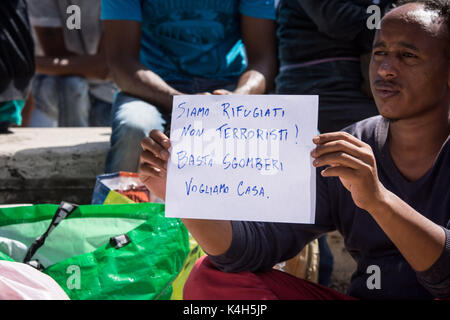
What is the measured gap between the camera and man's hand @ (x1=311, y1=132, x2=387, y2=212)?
1.41 m

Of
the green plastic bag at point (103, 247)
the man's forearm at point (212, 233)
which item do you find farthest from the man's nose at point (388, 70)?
Result: the green plastic bag at point (103, 247)

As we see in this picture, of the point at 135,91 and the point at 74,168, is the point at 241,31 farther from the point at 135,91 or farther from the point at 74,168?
the point at 74,168

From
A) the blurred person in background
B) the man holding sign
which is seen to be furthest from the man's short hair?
the blurred person in background

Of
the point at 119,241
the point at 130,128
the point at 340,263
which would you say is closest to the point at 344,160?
the point at 119,241

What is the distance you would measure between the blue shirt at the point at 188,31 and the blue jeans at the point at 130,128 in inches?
12.2

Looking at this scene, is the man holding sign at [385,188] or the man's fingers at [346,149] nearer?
the man's fingers at [346,149]

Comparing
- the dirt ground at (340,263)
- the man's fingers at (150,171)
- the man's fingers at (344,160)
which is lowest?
the dirt ground at (340,263)

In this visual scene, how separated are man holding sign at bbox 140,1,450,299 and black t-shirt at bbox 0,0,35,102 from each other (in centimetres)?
190

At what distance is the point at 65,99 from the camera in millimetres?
4316

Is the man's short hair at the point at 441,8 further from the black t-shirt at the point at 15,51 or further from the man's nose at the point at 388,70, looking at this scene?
the black t-shirt at the point at 15,51

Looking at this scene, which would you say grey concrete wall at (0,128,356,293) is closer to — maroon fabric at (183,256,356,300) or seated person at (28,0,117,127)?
maroon fabric at (183,256,356,300)

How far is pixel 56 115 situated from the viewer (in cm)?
456

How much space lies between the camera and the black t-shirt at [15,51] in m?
3.20

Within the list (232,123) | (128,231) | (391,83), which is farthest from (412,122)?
(128,231)
